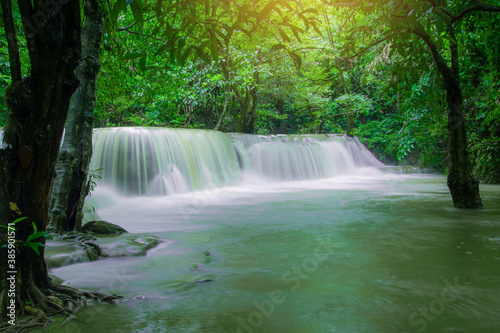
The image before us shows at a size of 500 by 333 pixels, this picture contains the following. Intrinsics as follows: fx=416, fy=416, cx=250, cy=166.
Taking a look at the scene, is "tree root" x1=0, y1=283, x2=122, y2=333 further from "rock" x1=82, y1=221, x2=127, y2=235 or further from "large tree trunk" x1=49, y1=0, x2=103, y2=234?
"rock" x1=82, y1=221, x2=127, y2=235

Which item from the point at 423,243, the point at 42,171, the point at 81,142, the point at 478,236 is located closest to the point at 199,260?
the point at 81,142

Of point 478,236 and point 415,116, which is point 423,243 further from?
point 415,116

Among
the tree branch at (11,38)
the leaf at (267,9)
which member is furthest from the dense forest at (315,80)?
the tree branch at (11,38)

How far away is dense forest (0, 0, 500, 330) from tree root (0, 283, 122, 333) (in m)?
0.02

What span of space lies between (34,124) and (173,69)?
4.48m

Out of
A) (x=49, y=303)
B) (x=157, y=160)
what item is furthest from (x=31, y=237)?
(x=157, y=160)

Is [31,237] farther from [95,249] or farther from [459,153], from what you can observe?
[459,153]

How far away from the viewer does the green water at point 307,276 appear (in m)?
2.70

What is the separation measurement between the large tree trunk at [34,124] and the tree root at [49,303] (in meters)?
0.05

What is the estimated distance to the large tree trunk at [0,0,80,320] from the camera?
7.34 feet

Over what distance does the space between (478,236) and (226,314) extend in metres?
3.98

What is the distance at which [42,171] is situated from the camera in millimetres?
2332

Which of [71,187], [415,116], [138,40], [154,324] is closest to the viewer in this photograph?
[154,324]

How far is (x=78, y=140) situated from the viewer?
189 inches
